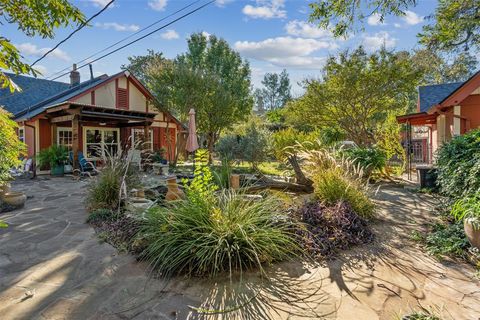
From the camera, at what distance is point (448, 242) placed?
3.47m

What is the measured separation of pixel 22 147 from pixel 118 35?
7461 millimetres

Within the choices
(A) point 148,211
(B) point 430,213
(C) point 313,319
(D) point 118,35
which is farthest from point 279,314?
(D) point 118,35

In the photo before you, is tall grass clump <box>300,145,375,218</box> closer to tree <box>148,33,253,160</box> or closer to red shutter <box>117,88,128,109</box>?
tree <box>148,33,253,160</box>

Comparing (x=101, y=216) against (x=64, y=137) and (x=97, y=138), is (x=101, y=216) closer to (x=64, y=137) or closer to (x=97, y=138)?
(x=64, y=137)

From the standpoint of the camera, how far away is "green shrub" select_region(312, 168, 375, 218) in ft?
14.3

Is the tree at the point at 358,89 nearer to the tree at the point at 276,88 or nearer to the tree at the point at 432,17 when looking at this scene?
the tree at the point at 432,17

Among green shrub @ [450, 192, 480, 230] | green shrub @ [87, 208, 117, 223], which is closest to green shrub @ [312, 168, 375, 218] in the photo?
green shrub @ [450, 192, 480, 230]

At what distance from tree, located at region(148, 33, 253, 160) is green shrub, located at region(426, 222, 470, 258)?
12509mm

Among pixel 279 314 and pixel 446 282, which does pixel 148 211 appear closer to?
pixel 279 314

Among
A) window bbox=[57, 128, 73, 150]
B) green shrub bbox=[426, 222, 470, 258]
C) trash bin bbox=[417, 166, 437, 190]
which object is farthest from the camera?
window bbox=[57, 128, 73, 150]

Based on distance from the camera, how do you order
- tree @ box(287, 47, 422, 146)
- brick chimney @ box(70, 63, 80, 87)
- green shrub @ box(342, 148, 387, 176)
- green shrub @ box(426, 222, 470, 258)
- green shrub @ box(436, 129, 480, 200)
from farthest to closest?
brick chimney @ box(70, 63, 80, 87)
tree @ box(287, 47, 422, 146)
green shrub @ box(342, 148, 387, 176)
green shrub @ box(436, 129, 480, 200)
green shrub @ box(426, 222, 470, 258)

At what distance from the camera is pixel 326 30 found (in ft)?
19.7

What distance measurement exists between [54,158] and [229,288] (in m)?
11.3

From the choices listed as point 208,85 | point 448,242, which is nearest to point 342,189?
point 448,242
